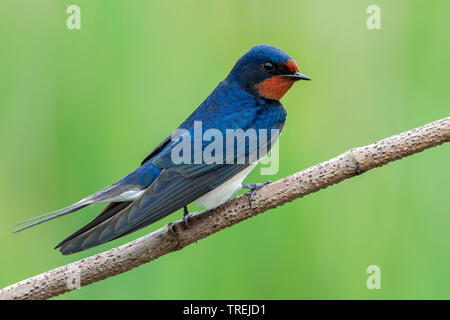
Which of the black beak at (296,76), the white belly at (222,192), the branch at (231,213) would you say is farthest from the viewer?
the black beak at (296,76)

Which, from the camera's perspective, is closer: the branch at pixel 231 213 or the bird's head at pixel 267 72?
the branch at pixel 231 213

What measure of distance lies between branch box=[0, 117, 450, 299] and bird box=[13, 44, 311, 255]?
5 centimetres

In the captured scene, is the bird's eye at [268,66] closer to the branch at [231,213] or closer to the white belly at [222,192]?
the white belly at [222,192]

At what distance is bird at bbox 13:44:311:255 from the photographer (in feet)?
4.58

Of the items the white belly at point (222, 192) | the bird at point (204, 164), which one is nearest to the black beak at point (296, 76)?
the bird at point (204, 164)

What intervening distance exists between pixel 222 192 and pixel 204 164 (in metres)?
0.08

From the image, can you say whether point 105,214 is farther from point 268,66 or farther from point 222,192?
point 268,66

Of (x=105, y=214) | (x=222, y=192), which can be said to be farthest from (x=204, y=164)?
(x=105, y=214)

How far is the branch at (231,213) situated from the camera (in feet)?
4.35

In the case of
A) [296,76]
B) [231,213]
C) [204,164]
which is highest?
→ [296,76]

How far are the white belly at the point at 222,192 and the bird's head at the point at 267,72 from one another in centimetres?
25

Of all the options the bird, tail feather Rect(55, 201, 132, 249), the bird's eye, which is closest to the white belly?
the bird

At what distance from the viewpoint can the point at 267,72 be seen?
5.70 ft

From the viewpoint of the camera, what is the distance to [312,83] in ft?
6.71
